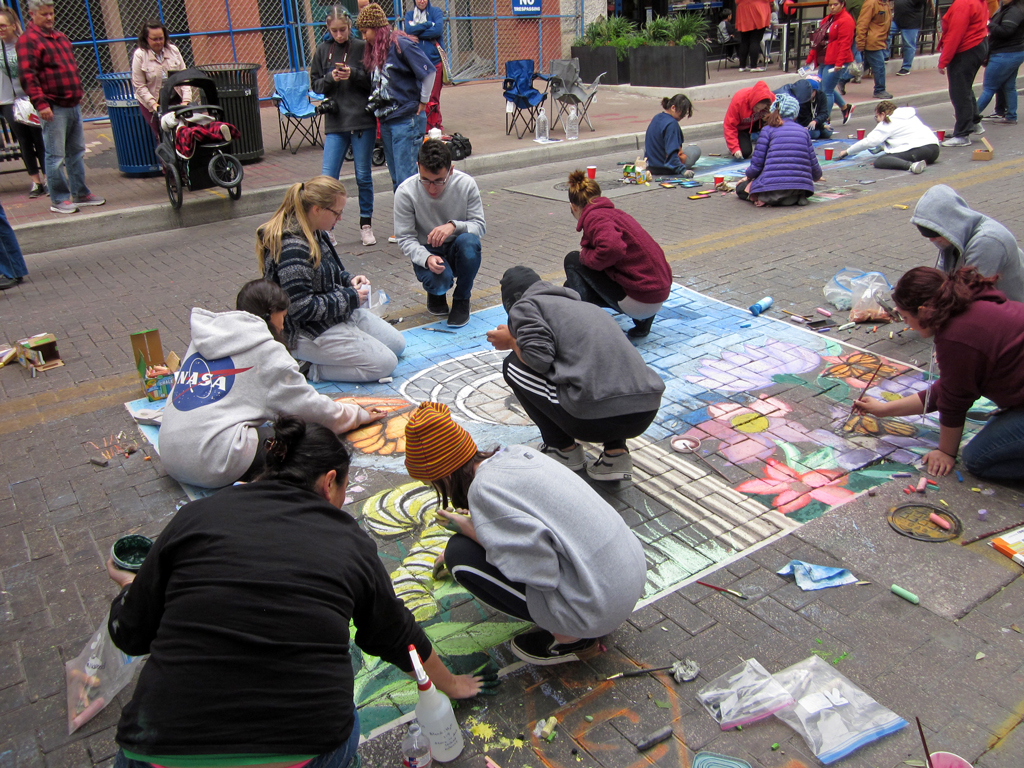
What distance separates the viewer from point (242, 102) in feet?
32.6

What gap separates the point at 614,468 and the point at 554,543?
4.33ft

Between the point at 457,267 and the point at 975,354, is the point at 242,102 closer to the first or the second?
the point at 457,267

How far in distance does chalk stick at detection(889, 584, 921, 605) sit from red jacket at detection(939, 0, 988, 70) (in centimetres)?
954

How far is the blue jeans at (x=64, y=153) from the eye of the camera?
7961 millimetres

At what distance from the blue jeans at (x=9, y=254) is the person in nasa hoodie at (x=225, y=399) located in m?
3.94

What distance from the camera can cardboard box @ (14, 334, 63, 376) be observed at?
5070 millimetres

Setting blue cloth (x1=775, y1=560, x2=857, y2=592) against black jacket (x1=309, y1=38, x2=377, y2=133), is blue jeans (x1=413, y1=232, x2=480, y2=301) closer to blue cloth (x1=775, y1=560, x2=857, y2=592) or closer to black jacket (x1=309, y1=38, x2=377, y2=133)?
black jacket (x1=309, y1=38, x2=377, y2=133)

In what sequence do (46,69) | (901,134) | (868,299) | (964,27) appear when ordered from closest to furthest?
1. (868,299)
2. (46,69)
3. (901,134)
4. (964,27)

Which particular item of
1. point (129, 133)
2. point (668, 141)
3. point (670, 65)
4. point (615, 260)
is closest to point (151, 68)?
point (129, 133)

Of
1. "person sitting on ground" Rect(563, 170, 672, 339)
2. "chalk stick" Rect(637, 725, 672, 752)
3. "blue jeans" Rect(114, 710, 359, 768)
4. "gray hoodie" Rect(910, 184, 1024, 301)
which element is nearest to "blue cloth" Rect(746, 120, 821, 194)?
"person sitting on ground" Rect(563, 170, 672, 339)

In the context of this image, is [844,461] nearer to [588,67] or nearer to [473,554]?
[473,554]

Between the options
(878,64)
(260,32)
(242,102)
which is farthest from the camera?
(260,32)

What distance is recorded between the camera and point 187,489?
3.79m

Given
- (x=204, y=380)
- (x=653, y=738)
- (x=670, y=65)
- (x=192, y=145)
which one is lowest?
(x=653, y=738)
